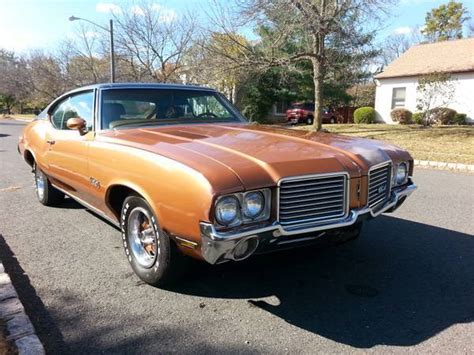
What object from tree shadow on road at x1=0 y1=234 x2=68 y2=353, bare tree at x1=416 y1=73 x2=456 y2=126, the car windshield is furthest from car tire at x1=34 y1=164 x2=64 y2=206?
bare tree at x1=416 y1=73 x2=456 y2=126

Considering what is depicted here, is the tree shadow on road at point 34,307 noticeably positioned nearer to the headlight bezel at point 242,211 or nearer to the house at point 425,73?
the headlight bezel at point 242,211

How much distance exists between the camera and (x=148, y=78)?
2709 centimetres

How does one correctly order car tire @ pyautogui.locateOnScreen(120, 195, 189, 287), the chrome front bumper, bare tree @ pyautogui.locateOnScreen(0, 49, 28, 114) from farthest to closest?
bare tree @ pyautogui.locateOnScreen(0, 49, 28, 114) < car tire @ pyautogui.locateOnScreen(120, 195, 189, 287) < the chrome front bumper

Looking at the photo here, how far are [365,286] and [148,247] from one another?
180cm

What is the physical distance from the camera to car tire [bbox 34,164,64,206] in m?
5.82

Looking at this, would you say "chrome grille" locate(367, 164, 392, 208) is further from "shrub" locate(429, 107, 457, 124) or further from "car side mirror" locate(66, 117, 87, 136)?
"shrub" locate(429, 107, 457, 124)

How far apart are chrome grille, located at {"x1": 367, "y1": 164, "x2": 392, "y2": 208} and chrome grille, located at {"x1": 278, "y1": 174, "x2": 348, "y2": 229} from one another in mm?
346

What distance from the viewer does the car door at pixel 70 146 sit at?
14.0 feet

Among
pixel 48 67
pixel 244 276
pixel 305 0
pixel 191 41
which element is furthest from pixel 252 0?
pixel 48 67

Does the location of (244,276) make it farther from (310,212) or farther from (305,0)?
(305,0)

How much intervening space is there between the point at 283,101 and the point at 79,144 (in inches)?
1137

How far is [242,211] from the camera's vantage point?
2.80m

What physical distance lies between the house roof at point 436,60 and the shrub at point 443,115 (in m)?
2.28

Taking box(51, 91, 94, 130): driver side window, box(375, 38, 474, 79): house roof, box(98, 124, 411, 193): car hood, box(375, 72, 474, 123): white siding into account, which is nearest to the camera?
box(98, 124, 411, 193): car hood
